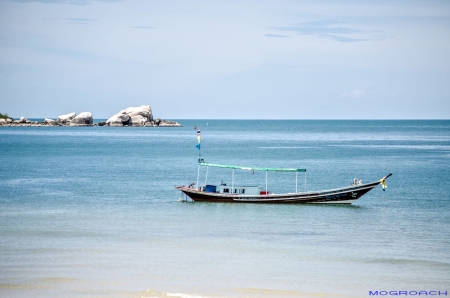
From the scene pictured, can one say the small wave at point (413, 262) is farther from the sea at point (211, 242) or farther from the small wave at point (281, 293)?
the small wave at point (281, 293)

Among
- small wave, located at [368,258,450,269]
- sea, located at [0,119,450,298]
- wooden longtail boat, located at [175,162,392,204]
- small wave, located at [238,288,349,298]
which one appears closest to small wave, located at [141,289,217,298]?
sea, located at [0,119,450,298]

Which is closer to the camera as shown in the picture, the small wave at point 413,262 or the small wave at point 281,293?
the small wave at point 281,293

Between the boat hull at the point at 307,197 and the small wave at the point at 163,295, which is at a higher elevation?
the boat hull at the point at 307,197

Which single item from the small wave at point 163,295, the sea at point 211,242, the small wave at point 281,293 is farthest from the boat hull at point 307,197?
the small wave at point 163,295

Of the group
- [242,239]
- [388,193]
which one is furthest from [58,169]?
[242,239]

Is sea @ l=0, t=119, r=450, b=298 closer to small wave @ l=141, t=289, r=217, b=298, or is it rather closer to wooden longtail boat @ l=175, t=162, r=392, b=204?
small wave @ l=141, t=289, r=217, b=298

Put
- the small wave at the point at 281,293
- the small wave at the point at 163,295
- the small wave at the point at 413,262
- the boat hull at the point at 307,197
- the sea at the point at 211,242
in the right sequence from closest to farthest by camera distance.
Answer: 1. the small wave at the point at 163,295
2. the small wave at the point at 281,293
3. the sea at the point at 211,242
4. the small wave at the point at 413,262
5. the boat hull at the point at 307,197

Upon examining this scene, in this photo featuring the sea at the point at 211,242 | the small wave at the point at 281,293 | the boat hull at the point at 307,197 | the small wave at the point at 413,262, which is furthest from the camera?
the boat hull at the point at 307,197

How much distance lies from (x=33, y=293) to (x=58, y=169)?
2104 inches

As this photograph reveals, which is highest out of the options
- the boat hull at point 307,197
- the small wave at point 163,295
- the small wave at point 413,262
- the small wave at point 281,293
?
the boat hull at point 307,197

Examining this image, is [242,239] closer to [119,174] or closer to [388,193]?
[388,193]

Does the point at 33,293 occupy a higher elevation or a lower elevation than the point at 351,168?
lower

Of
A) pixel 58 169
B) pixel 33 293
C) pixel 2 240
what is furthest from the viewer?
pixel 58 169

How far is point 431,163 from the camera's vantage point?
280ft
